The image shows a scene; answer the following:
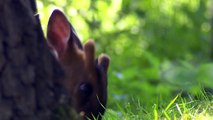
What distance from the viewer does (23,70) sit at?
332 cm

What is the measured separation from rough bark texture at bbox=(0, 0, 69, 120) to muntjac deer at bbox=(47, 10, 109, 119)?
1.84 feet

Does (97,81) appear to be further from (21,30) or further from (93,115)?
(21,30)

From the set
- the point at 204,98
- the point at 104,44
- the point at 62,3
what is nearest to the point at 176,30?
the point at 104,44

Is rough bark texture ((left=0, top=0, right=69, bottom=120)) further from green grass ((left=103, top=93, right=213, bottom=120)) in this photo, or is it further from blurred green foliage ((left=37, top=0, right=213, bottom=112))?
blurred green foliage ((left=37, top=0, right=213, bottom=112))

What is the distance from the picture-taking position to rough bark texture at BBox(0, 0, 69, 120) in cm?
329

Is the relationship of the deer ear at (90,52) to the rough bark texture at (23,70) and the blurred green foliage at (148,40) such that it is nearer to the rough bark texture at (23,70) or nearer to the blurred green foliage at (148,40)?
the rough bark texture at (23,70)

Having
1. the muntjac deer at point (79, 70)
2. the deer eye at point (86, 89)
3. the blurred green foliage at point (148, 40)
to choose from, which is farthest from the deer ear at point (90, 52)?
the blurred green foliage at point (148, 40)

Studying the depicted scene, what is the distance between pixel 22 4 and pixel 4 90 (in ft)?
1.27

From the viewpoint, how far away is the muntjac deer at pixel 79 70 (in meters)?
3.97

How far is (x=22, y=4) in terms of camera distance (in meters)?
3.36


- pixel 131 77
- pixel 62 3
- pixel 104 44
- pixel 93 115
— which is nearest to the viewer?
pixel 93 115

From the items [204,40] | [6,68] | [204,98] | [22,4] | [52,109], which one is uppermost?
[22,4]

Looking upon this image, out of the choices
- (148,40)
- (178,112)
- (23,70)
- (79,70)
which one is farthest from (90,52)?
(148,40)

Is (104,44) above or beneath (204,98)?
beneath
